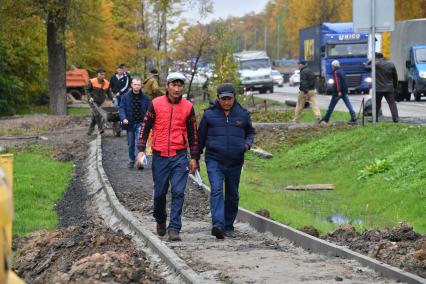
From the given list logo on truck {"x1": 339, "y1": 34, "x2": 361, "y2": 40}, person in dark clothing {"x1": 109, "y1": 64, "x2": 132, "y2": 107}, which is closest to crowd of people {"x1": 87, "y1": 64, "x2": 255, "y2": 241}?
person in dark clothing {"x1": 109, "y1": 64, "x2": 132, "y2": 107}

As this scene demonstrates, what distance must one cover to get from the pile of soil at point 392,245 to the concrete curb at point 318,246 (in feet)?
0.81

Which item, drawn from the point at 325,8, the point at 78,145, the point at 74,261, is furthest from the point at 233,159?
the point at 325,8

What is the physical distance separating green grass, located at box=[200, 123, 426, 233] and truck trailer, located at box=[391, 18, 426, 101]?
15.8 m

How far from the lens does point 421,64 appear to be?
41469mm

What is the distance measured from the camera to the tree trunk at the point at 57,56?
4078cm

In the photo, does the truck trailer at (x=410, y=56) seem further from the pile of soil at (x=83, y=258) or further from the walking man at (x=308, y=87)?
the pile of soil at (x=83, y=258)

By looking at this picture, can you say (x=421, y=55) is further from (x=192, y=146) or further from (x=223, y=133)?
(x=192, y=146)

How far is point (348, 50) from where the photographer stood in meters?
51.0

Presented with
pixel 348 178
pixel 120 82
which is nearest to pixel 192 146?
pixel 348 178

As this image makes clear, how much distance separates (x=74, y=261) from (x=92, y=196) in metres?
7.43

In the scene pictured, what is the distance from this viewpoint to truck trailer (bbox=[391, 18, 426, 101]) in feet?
136

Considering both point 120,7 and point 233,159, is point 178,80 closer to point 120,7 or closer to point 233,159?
point 233,159

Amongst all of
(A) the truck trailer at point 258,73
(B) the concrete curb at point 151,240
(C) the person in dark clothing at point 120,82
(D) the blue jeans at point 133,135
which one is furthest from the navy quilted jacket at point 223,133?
(A) the truck trailer at point 258,73

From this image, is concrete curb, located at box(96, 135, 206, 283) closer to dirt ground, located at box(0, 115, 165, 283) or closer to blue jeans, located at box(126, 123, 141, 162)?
dirt ground, located at box(0, 115, 165, 283)
